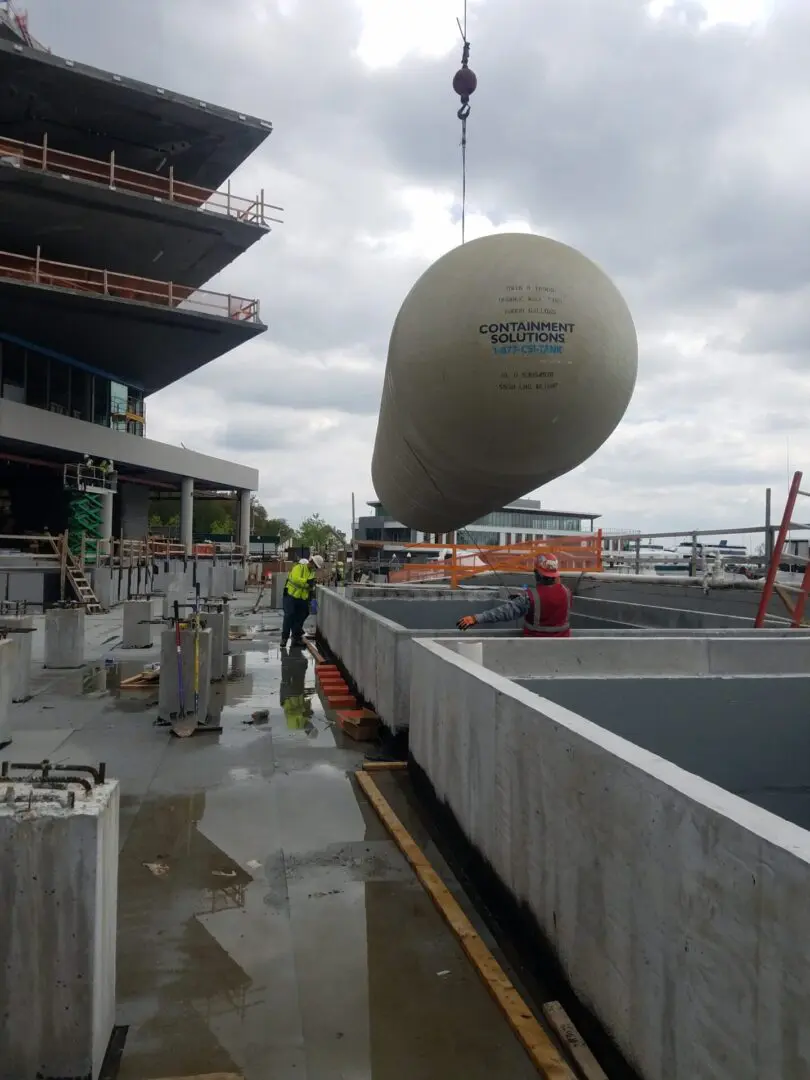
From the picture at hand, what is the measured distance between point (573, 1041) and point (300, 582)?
10.8 m

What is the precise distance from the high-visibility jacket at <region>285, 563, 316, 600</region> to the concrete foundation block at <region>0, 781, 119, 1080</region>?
1073cm

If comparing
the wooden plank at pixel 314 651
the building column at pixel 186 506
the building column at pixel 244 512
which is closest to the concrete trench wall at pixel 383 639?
the wooden plank at pixel 314 651

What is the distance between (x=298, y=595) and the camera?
531 inches

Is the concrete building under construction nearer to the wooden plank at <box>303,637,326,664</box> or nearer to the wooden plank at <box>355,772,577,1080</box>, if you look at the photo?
the wooden plank at <box>303,637,326,664</box>

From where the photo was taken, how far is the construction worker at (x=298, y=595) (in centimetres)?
1338

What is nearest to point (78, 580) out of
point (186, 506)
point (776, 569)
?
point (186, 506)

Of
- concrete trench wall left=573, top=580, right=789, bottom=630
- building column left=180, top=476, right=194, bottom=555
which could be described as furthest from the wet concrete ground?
building column left=180, top=476, right=194, bottom=555

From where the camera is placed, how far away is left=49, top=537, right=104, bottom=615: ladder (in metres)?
20.3

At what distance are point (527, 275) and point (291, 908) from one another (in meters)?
3.68

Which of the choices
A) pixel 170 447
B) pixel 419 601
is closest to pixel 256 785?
pixel 419 601

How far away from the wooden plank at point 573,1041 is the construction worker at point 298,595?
34.5 ft

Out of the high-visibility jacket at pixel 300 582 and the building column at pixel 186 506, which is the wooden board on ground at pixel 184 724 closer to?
the high-visibility jacket at pixel 300 582

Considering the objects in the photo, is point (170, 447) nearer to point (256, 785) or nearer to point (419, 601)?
point (419, 601)

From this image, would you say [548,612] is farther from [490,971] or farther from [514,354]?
[490,971]
